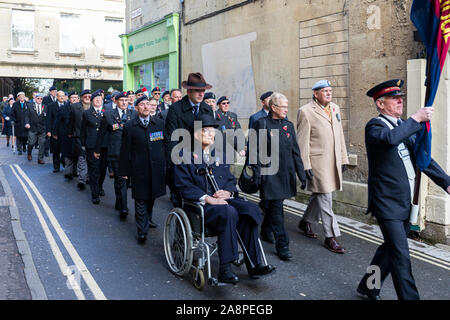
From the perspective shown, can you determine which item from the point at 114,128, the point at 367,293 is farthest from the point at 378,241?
the point at 114,128

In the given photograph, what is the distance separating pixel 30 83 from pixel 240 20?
985 inches

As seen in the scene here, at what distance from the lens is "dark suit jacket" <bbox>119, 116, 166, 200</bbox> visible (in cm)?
695

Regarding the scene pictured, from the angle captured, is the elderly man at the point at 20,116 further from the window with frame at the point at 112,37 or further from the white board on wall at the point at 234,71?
the window with frame at the point at 112,37

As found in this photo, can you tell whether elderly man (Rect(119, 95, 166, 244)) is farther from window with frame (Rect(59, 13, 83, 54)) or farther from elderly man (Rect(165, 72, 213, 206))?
window with frame (Rect(59, 13, 83, 54))

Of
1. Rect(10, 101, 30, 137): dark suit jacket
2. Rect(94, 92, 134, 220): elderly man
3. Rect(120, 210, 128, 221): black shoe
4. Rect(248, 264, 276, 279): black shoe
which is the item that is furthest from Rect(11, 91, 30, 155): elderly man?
Rect(248, 264, 276, 279): black shoe

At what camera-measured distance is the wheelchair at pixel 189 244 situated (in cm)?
488

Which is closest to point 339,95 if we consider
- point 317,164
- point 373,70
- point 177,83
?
point 373,70

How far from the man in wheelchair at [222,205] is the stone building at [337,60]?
332 centimetres

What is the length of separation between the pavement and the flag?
5.12ft

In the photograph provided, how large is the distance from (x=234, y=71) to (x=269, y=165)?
675 centimetres

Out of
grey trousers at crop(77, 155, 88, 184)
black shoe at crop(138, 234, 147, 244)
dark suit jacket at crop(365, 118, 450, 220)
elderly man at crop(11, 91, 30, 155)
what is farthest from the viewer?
elderly man at crop(11, 91, 30, 155)

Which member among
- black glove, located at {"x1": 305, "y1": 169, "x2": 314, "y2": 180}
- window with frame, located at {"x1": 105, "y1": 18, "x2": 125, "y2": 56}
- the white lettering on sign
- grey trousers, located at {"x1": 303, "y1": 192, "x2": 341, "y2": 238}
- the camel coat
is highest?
window with frame, located at {"x1": 105, "y1": 18, "x2": 125, "y2": 56}

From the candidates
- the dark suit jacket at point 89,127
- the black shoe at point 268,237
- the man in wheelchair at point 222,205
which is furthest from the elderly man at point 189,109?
the dark suit jacket at point 89,127
